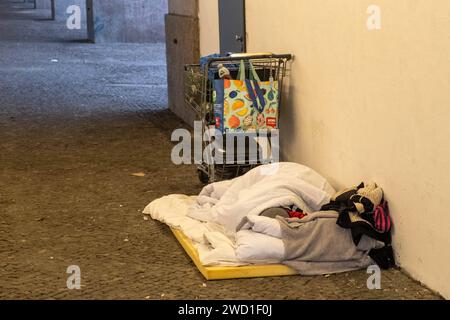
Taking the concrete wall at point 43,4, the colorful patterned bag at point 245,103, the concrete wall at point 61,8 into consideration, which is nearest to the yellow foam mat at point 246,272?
the colorful patterned bag at point 245,103

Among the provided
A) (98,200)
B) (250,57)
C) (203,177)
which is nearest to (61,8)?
(203,177)

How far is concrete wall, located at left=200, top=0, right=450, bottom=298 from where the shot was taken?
13.5ft

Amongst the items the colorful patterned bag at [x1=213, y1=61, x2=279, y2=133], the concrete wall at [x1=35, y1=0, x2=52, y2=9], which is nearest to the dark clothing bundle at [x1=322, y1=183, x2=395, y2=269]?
the colorful patterned bag at [x1=213, y1=61, x2=279, y2=133]

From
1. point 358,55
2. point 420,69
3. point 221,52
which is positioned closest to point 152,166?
point 221,52

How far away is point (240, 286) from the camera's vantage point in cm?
443

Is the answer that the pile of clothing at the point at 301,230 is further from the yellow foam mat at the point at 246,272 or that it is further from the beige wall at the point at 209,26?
the beige wall at the point at 209,26

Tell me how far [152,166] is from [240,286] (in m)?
2.93

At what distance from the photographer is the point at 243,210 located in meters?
5.07

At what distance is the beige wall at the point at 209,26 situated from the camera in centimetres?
795

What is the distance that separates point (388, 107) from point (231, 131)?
156 cm

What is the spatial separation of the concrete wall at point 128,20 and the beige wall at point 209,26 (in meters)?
10.5

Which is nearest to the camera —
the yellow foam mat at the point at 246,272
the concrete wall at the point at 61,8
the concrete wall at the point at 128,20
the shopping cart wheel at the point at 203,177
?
the yellow foam mat at the point at 246,272

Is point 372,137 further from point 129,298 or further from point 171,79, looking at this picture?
point 171,79

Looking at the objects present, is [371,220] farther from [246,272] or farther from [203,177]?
[203,177]
